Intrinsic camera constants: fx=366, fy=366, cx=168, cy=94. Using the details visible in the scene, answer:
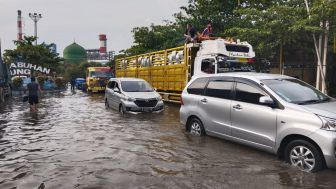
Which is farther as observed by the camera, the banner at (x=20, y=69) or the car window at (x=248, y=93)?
the banner at (x=20, y=69)

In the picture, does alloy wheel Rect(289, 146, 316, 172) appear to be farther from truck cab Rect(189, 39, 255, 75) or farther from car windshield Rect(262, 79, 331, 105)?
truck cab Rect(189, 39, 255, 75)

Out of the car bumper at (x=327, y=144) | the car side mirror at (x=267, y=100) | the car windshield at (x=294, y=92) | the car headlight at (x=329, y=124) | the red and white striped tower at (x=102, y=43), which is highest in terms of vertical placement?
the red and white striped tower at (x=102, y=43)

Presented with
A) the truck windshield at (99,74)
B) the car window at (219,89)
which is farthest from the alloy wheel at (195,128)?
the truck windshield at (99,74)

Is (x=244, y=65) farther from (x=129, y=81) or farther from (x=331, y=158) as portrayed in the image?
(x=331, y=158)

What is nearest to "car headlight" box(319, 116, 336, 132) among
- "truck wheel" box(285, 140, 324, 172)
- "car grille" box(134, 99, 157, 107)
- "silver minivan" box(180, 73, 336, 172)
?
"silver minivan" box(180, 73, 336, 172)

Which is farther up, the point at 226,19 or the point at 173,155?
the point at 226,19

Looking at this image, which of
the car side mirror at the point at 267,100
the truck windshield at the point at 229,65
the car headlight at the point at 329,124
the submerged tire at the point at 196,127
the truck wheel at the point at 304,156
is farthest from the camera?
the truck windshield at the point at 229,65

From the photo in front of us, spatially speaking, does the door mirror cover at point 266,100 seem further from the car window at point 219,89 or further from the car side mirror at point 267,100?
the car window at point 219,89

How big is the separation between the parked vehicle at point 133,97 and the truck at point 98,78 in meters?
14.3

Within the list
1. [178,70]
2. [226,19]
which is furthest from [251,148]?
[226,19]

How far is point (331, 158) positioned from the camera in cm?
588

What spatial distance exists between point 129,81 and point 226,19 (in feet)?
43.3

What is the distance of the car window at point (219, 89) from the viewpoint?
8109 mm

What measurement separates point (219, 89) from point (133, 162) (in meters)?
2.70
